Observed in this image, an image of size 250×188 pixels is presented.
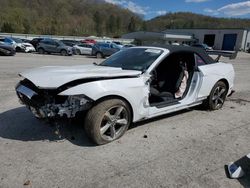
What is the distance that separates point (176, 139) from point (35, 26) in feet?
299

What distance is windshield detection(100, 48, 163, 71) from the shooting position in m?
4.71

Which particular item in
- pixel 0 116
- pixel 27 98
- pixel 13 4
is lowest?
pixel 0 116

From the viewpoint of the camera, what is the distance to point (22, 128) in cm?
462

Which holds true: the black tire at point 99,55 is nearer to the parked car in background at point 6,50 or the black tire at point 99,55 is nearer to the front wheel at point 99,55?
the front wheel at point 99,55

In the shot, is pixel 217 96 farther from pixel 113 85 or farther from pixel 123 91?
pixel 113 85

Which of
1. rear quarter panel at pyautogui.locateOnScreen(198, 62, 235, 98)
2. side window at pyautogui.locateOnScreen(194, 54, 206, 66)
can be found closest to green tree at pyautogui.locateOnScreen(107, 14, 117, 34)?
rear quarter panel at pyautogui.locateOnScreen(198, 62, 235, 98)

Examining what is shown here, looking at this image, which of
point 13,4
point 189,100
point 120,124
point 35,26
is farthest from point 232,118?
point 13,4

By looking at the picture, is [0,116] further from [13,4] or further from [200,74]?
[13,4]

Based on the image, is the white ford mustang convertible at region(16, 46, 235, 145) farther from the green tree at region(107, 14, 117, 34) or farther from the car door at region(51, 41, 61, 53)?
the green tree at region(107, 14, 117, 34)

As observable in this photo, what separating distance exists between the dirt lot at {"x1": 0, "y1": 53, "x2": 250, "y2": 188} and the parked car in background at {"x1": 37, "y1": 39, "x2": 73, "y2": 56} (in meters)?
20.5

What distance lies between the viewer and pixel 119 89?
3.98 metres

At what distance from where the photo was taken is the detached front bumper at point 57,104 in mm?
3678

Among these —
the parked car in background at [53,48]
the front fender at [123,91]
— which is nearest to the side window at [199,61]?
the front fender at [123,91]

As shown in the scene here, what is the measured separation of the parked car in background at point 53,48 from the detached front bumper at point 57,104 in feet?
72.7
